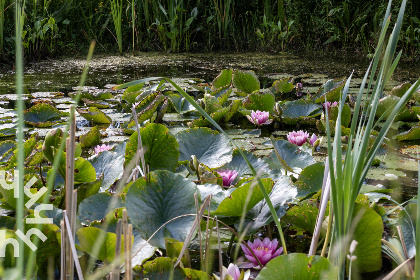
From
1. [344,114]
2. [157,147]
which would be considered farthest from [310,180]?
[344,114]

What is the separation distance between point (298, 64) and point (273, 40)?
1240mm

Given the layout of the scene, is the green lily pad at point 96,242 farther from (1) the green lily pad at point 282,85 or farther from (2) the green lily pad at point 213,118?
(1) the green lily pad at point 282,85

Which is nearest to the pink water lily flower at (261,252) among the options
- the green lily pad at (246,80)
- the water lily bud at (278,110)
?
the water lily bud at (278,110)

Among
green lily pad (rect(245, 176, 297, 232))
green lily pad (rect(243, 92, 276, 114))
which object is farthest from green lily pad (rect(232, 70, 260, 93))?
green lily pad (rect(245, 176, 297, 232))

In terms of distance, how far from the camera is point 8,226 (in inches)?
27.4

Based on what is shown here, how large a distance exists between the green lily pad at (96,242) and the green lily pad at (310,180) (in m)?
0.47

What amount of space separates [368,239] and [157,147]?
0.50m

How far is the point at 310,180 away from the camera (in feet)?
3.09

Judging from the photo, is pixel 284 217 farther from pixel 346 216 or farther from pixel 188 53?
pixel 188 53

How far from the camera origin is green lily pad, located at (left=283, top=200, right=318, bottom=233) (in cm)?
78

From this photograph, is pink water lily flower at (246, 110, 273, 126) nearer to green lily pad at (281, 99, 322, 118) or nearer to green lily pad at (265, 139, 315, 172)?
green lily pad at (281, 99, 322, 118)

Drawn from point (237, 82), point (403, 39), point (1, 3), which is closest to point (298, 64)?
point (403, 39)

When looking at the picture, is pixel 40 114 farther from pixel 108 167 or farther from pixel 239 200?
pixel 239 200

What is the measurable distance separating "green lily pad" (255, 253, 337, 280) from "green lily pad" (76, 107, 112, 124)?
1.34 meters
